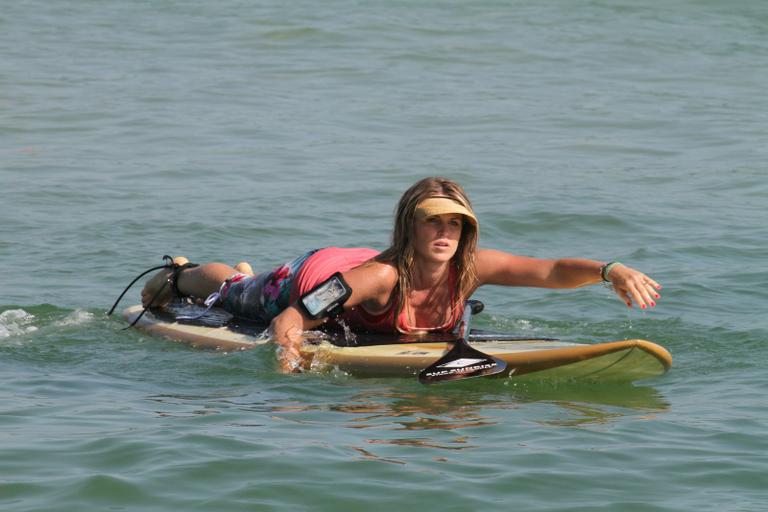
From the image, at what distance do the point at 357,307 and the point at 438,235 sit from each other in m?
0.62

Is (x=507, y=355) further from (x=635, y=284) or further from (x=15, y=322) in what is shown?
(x=15, y=322)

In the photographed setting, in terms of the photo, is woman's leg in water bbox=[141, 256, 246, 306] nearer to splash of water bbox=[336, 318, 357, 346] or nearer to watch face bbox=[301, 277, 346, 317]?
splash of water bbox=[336, 318, 357, 346]

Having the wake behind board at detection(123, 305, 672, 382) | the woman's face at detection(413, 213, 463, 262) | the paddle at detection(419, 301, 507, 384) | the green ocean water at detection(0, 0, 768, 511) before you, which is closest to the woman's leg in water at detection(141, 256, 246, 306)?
the green ocean water at detection(0, 0, 768, 511)

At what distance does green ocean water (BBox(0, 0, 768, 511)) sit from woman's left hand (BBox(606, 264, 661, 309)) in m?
0.46

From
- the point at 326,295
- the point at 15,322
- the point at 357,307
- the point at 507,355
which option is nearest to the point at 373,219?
the point at 15,322

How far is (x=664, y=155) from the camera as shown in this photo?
13.5m

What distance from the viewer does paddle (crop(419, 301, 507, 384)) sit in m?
6.11

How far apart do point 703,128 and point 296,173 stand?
492cm

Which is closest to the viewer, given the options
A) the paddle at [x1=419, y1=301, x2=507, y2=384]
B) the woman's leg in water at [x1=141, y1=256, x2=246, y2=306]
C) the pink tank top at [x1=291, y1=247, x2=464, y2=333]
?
the paddle at [x1=419, y1=301, x2=507, y2=384]

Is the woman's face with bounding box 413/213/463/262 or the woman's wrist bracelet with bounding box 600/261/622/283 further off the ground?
the woman's face with bounding box 413/213/463/262

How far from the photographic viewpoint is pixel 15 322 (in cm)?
784

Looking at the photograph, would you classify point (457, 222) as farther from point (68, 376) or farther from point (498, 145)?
point (498, 145)

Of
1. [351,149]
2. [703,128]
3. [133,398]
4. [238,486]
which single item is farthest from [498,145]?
[238,486]

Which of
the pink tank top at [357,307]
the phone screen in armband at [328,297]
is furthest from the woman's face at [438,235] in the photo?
the phone screen in armband at [328,297]
